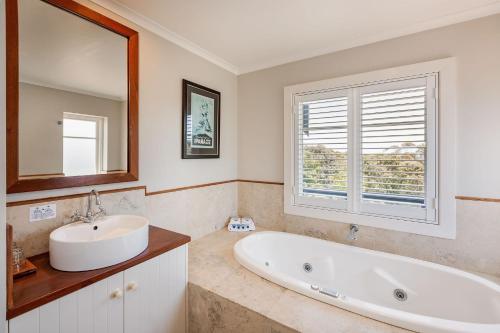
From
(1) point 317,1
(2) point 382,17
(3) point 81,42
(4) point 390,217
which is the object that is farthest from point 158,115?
(4) point 390,217

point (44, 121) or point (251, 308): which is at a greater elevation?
point (44, 121)

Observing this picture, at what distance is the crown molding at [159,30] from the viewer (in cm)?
165

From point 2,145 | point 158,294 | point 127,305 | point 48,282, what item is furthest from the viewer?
point 158,294

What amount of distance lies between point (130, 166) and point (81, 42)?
0.84 m

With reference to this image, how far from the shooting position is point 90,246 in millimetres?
1154

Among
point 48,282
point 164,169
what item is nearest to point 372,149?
point 164,169

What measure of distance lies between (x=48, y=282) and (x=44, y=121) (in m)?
0.87

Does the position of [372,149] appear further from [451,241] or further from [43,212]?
[43,212]

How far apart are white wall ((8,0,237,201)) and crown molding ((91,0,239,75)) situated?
0.11 ft

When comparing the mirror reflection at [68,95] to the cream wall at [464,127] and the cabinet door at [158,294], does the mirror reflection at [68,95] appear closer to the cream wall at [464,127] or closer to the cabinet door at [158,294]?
the cabinet door at [158,294]

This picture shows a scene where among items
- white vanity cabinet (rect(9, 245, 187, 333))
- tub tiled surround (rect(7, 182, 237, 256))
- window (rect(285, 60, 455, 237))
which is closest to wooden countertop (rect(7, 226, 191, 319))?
white vanity cabinet (rect(9, 245, 187, 333))

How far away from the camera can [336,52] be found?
7.44ft

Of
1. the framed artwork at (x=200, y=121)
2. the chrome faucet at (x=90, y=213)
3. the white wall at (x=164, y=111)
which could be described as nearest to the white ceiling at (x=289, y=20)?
the white wall at (x=164, y=111)

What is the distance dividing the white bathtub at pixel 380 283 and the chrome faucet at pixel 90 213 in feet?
3.37
